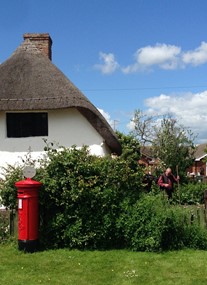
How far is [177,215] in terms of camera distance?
26.5ft

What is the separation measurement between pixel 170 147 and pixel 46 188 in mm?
19151

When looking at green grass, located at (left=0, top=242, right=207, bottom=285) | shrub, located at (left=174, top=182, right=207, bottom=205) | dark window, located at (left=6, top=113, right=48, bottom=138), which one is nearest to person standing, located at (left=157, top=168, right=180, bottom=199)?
shrub, located at (left=174, top=182, right=207, bottom=205)

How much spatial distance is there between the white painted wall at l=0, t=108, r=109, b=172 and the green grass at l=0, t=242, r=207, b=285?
5.76 metres

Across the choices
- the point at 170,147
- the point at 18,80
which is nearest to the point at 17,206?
the point at 18,80

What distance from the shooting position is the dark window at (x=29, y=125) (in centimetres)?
1363

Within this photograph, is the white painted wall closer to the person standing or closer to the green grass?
the person standing

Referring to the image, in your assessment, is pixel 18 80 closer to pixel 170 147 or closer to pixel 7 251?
pixel 7 251

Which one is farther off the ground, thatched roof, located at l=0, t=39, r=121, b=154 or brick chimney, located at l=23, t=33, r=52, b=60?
brick chimney, located at l=23, t=33, r=52, b=60

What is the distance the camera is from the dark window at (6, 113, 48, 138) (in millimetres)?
13633

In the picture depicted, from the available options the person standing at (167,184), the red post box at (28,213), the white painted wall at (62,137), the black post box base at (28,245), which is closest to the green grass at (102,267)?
the black post box base at (28,245)

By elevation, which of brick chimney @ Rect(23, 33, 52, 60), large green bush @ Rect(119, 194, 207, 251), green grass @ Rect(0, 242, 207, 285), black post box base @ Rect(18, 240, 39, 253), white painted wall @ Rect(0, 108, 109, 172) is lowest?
green grass @ Rect(0, 242, 207, 285)

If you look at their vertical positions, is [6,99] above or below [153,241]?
above

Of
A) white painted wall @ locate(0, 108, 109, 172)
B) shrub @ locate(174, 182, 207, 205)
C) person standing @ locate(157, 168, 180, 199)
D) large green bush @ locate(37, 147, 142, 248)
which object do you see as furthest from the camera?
shrub @ locate(174, 182, 207, 205)

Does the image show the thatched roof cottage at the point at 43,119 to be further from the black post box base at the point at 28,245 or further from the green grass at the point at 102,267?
the green grass at the point at 102,267
